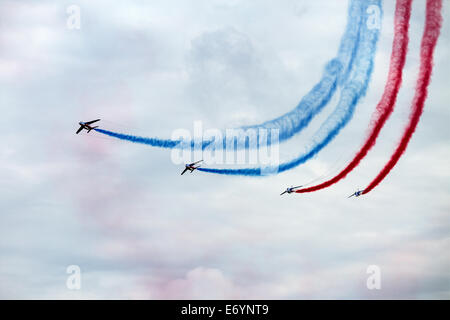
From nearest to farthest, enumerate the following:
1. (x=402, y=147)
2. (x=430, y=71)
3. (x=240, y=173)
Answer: (x=430, y=71) < (x=402, y=147) < (x=240, y=173)

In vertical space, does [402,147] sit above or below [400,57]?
below
